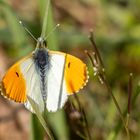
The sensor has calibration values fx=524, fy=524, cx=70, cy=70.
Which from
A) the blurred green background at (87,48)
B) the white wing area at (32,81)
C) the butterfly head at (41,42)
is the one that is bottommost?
the blurred green background at (87,48)

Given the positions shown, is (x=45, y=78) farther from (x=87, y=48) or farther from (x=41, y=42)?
(x=87, y=48)

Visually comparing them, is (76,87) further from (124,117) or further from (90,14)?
(90,14)

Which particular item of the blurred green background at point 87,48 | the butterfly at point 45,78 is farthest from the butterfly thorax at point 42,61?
the blurred green background at point 87,48

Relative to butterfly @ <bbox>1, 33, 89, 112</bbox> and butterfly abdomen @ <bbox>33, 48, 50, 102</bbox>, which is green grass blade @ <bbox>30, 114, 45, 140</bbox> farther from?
butterfly abdomen @ <bbox>33, 48, 50, 102</bbox>

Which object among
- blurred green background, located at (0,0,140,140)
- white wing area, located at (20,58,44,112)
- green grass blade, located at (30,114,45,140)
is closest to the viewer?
green grass blade, located at (30,114,45,140)

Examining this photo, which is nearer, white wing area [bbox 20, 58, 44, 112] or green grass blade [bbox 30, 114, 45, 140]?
green grass blade [bbox 30, 114, 45, 140]

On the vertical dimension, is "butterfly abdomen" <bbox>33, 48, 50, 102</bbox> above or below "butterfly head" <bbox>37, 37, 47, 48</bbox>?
below

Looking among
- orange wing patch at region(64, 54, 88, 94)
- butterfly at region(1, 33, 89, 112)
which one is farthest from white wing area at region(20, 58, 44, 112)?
orange wing patch at region(64, 54, 88, 94)

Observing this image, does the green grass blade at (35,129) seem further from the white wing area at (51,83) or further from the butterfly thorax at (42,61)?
the butterfly thorax at (42,61)
